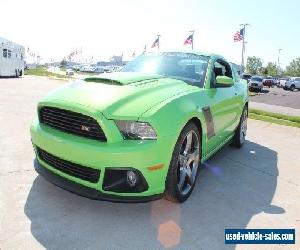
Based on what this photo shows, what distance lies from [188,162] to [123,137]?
1.04m

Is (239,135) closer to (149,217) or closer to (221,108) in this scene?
(221,108)

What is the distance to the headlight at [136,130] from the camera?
10.5 feet

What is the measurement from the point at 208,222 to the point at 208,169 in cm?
174

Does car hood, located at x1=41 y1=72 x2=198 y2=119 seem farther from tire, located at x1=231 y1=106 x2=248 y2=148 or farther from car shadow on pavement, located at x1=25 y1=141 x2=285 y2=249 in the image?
tire, located at x1=231 y1=106 x2=248 y2=148

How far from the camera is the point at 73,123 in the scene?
11.0ft

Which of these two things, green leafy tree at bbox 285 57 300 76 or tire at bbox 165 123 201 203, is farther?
green leafy tree at bbox 285 57 300 76

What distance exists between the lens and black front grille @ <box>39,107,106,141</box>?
321 centimetres

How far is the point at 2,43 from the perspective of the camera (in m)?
25.1

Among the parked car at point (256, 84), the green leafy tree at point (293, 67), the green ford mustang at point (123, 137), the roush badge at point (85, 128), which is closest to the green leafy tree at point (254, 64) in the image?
the green leafy tree at point (293, 67)

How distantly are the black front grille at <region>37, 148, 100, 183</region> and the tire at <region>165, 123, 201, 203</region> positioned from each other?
72cm

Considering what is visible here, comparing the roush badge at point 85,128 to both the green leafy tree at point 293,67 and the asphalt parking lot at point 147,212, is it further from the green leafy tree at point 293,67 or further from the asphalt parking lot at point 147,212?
the green leafy tree at point 293,67

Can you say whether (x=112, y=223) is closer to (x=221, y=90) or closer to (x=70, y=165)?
(x=70, y=165)

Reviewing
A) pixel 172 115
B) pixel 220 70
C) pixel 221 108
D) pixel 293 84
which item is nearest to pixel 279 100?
pixel 293 84

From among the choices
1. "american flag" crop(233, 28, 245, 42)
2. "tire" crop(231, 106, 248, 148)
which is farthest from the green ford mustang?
"american flag" crop(233, 28, 245, 42)
